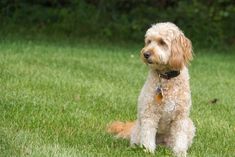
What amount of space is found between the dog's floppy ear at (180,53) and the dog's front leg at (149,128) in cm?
48

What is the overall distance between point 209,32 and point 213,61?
13.0 feet

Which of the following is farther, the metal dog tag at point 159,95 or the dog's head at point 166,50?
the metal dog tag at point 159,95

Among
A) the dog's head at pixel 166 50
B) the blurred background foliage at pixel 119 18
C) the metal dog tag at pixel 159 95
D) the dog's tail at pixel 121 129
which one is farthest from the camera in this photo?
the blurred background foliage at pixel 119 18

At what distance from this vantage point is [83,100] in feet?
32.8

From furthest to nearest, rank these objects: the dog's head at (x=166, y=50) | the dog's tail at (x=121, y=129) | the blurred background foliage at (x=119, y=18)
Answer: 1. the blurred background foliage at (x=119, y=18)
2. the dog's tail at (x=121, y=129)
3. the dog's head at (x=166, y=50)

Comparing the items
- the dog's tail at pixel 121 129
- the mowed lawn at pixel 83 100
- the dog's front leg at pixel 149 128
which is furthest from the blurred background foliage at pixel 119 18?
the dog's front leg at pixel 149 128

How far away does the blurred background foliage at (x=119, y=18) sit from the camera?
67.7 feet

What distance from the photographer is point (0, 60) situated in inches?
525

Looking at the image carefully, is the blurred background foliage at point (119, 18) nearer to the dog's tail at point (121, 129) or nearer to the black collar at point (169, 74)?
the dog's tail at point (121, 129)

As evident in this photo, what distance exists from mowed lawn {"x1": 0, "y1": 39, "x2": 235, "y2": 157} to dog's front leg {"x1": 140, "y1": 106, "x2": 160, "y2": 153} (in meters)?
0.12

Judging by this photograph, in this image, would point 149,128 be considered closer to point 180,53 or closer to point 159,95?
point 159,95

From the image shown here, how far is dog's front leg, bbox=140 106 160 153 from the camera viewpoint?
22.8 ft

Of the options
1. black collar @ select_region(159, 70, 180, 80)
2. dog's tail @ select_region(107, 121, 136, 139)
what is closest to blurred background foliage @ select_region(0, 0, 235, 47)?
dog's tail @ select_region(107, 121, 136, 139)

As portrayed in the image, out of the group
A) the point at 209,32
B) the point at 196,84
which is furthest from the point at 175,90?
the point at 209,32
